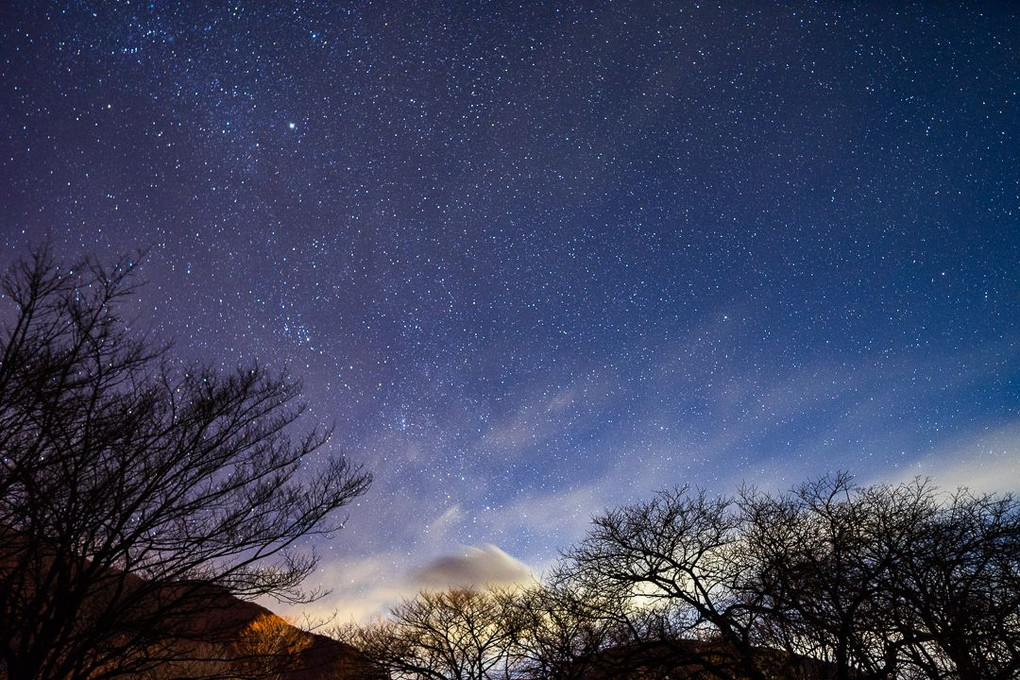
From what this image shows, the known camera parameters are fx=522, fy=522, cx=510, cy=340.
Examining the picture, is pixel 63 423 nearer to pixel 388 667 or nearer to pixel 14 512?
pixel 14 512

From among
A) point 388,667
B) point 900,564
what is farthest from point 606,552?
point 388,667

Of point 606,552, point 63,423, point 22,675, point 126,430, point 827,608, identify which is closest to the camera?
point 22,675

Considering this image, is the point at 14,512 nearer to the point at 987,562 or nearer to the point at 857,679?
the point at 857,679

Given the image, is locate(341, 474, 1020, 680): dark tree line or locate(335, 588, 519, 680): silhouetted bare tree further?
locate(335, 588, 519, 680): silhouetted bare tree

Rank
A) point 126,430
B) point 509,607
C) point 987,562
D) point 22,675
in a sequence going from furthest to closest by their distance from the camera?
point 509,607, point 987,562, point 126,430, point 22,675

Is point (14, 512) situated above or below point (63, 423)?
below

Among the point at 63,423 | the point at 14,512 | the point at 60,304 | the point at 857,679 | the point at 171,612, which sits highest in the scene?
the point at 60,304

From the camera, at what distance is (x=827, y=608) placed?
12.2m

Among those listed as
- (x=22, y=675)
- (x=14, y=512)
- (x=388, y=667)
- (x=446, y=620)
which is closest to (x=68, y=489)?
(x=14, y=512)

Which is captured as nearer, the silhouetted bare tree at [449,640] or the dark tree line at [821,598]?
the dark tree line at [821,598]

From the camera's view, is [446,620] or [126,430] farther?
[446,620]

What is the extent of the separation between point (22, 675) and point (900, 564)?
16.2 metres

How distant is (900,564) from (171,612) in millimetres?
14876

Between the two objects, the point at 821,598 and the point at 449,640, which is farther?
the point at 449,640
